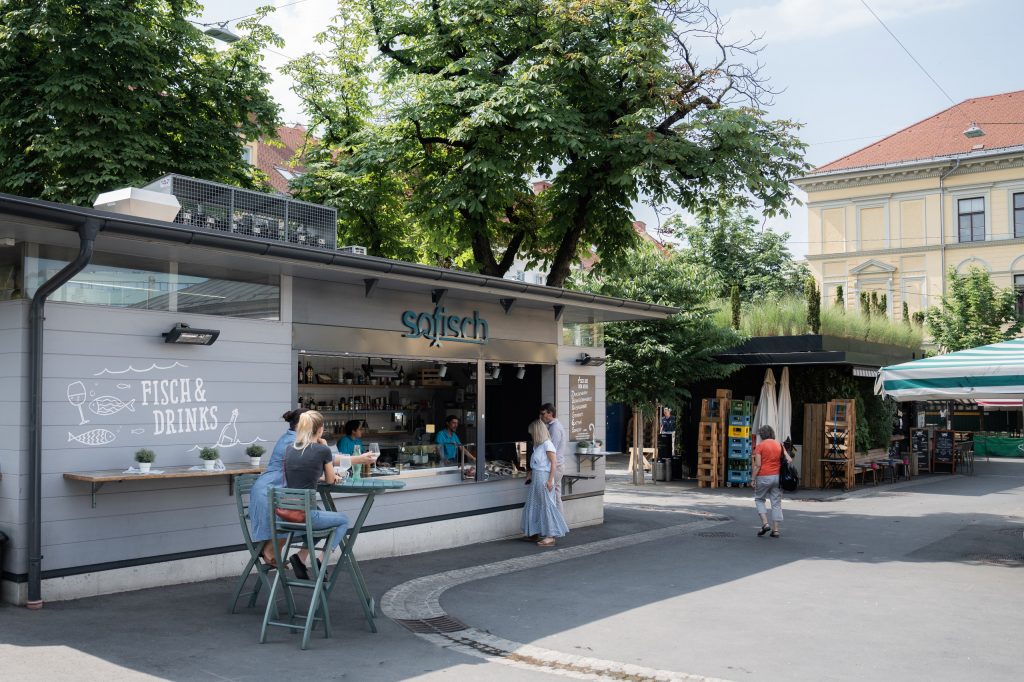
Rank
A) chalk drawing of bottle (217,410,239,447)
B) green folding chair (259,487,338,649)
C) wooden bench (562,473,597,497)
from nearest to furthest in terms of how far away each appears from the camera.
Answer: green folding chair (259,487,338,649) < chalk drawing of bottle (217,410,239,447) < wooden bench (562,473,597,497)

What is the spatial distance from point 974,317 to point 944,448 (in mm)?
12013

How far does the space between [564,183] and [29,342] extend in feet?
34.6

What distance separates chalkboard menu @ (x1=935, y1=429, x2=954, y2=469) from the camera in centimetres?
2498

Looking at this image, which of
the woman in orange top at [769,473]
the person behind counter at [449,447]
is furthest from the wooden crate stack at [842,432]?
the person behind counter at [449,447]

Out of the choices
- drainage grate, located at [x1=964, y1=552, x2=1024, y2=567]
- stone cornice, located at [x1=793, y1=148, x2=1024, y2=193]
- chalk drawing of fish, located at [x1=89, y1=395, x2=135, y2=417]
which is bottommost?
drainage grate, located at [x1=964, y1=552, x2=1024, y2=567]

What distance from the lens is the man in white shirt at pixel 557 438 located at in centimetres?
1224

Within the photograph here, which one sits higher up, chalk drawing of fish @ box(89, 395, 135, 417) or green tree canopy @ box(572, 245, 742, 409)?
green tree canopy @ box(572, 245, 742, 409)

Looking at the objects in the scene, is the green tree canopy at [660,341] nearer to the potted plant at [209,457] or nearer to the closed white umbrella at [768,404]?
the closed white umbrella at [768,404]

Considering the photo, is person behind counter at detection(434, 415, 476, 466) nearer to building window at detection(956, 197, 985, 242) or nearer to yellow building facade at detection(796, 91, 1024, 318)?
yellow building facade at detection(796, 91, 1024, 318)

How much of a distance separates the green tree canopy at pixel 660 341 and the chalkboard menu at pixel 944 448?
896 cm

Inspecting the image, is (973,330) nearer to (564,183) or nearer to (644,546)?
(564,183)

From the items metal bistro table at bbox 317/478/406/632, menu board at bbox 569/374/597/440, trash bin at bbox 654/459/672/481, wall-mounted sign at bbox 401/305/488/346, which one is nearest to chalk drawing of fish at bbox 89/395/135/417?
metal bistro table at bbox 317/478/406/632

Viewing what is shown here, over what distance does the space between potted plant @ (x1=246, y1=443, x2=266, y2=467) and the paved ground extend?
1252 millimetres

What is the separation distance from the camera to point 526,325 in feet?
42.7
